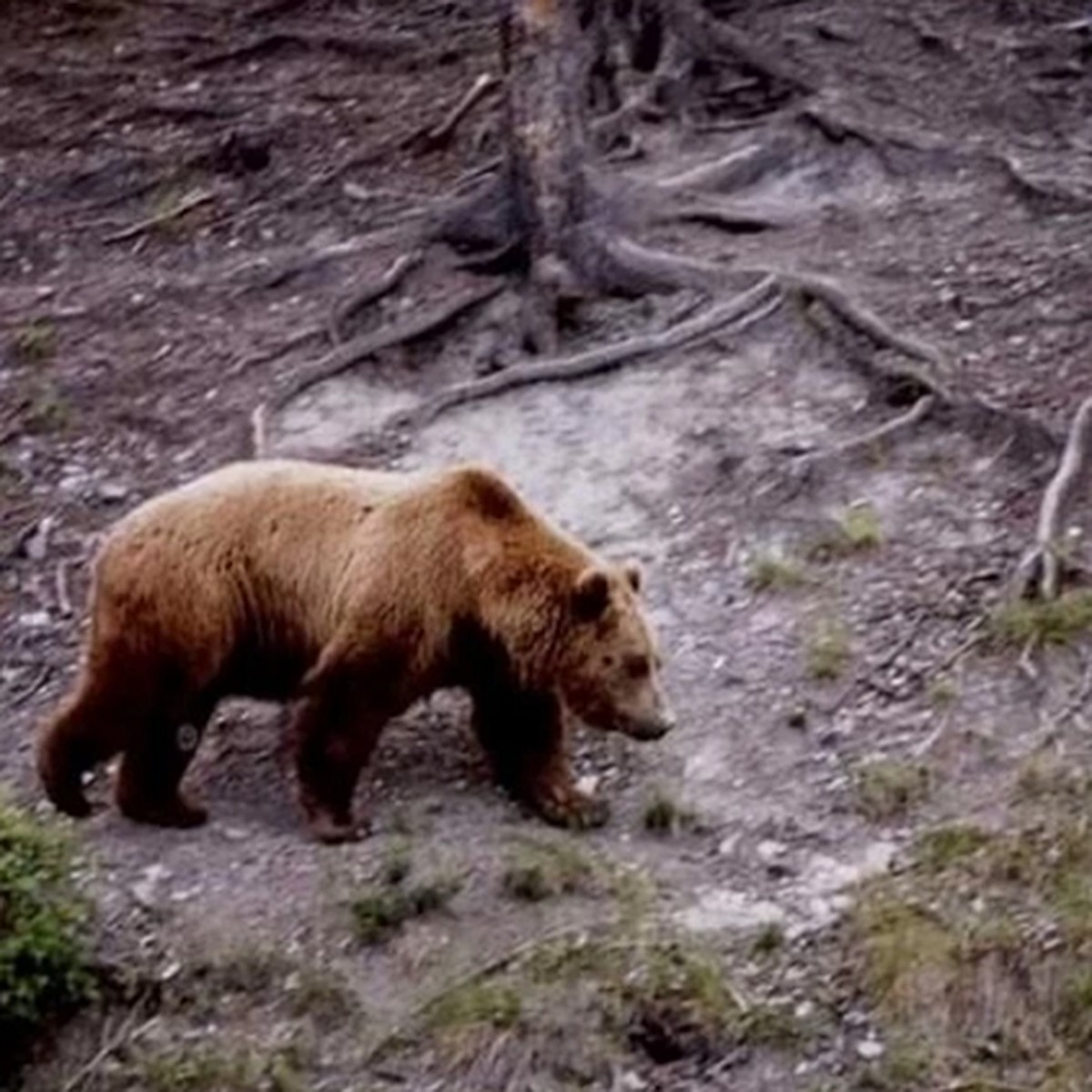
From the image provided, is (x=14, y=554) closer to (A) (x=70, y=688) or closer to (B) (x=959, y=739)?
(A) (x=70, y=688)

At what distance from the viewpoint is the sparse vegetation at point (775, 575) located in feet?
35.3

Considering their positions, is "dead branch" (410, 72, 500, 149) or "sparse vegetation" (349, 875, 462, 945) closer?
"sparse vegetation" (349, 875, 462, 945)

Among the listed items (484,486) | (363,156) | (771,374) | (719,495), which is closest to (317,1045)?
(484,486)

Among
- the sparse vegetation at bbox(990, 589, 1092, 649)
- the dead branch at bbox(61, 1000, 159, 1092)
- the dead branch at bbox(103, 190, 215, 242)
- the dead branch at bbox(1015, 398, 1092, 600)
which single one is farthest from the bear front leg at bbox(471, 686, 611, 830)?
the dead branch at bbox(103, 190, 215, 242)

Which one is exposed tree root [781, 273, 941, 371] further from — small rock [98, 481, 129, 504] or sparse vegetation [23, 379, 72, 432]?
sparse vegetation [23, 379, 72, 432]

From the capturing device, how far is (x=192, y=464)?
1234 centimetres

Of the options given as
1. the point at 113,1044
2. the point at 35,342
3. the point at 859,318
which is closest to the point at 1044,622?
the point at 859,318

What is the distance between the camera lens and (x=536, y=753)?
957 cm

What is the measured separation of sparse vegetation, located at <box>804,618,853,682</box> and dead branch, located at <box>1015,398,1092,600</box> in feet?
2.03

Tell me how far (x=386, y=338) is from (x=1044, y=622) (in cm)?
385

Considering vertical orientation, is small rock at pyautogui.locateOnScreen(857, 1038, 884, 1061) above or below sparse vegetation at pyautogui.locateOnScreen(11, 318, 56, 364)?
above

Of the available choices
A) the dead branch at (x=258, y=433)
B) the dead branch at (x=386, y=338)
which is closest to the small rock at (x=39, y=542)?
the dead branch at (x=258, y=433)

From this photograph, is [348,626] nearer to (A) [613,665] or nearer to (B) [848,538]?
(A) [613,665]

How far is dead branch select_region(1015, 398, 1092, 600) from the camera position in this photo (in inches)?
409
